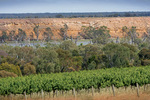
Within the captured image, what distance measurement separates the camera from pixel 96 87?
26.4 metres

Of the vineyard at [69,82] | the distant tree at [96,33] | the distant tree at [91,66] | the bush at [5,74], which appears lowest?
the distant tree at [96,33]

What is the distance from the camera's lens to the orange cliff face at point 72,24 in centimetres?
10962

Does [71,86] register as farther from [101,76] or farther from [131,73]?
[131,73]

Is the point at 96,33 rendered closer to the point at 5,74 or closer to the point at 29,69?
the point at 29,69

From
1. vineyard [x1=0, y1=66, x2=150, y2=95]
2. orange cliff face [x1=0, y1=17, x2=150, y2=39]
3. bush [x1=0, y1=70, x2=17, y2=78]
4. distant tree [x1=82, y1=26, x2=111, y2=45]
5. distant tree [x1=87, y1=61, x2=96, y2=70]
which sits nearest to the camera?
vineyard [x1=0, y1=66, x2=150, y2=95]

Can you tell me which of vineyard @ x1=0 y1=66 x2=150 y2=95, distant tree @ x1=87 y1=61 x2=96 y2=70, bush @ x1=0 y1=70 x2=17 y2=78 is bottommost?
distant tree @ x1=87 y1=61 x2=96 y2=70

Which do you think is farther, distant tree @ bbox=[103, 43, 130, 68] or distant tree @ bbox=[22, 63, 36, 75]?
distant tree @ bbox=[103, 43, 130, 68]

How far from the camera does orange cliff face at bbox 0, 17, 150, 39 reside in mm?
109625

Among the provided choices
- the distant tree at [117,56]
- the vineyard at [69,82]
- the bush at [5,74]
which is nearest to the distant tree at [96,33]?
the distant tree at [117,56]

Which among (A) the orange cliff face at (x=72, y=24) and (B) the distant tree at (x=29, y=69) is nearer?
(B) the distant tree at (x=29, y=69)

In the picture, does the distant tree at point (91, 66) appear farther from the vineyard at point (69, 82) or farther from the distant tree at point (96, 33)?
the distant tree at point (96, 33)

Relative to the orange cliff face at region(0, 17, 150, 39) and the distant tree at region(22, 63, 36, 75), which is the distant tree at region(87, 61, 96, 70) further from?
the orange cliff face at region(0, 17, 150, 39)

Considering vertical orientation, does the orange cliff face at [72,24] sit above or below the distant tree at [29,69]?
below

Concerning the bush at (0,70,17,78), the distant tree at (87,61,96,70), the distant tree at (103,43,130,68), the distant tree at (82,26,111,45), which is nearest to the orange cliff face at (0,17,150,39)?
the distant tree at (82,26,111,45)
